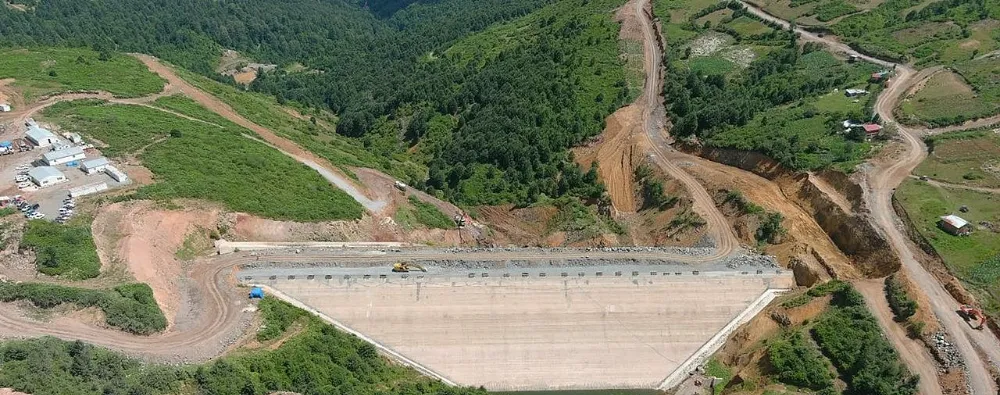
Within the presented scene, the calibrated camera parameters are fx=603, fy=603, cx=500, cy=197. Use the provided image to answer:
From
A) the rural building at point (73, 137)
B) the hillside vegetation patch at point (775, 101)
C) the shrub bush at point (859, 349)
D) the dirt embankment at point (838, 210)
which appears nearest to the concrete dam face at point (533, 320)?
the shrub bush at point (859, 349)

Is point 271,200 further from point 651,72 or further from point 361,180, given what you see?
point 651,72

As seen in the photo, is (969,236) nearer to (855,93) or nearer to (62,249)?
(855,93)

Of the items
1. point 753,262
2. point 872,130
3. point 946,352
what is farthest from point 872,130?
point 946,352

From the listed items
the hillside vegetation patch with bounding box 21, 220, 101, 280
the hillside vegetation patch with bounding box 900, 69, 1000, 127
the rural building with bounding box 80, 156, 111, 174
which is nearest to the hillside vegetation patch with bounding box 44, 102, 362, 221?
the rural building with bounding box 80, 156, 111, 174

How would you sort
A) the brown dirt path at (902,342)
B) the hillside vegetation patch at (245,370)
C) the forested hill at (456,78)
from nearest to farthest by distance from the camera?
the hillside vegetation patch at (245,370), the brown dirt path at (902,342), the forested hill at (456,78)

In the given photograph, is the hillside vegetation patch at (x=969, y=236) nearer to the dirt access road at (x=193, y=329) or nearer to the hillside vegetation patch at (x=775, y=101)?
the hillside vegetation patch at (x=775, y=101)

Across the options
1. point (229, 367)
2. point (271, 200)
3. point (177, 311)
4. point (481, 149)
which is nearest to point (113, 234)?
point (177, 311)
